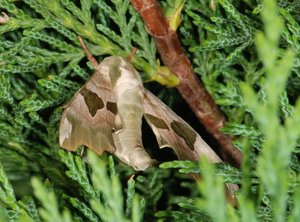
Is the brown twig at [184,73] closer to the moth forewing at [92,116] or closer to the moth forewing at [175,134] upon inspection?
the moth forewing at [175,134]

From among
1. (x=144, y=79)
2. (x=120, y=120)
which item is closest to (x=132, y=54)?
(x=144, y=79)

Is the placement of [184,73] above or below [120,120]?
above

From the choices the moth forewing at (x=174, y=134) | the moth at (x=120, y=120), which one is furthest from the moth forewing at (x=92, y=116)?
the moth forewing at (x=174, y=134)

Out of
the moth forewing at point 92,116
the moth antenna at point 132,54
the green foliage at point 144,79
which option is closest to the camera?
the green foliage at point 144,79

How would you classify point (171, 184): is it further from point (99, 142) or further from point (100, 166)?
point (100, 166)

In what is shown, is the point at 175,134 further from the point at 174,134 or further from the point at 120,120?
the point at 120,120

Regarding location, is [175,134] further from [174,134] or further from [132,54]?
Answer: [132,54]

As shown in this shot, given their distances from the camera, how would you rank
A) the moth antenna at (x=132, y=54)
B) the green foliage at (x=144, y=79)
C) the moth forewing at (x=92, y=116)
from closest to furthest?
the green foliage at (x=144, y=79)
the moth forewing at (x=92, y=116)
the moth antenna at (x=132, y=54)
